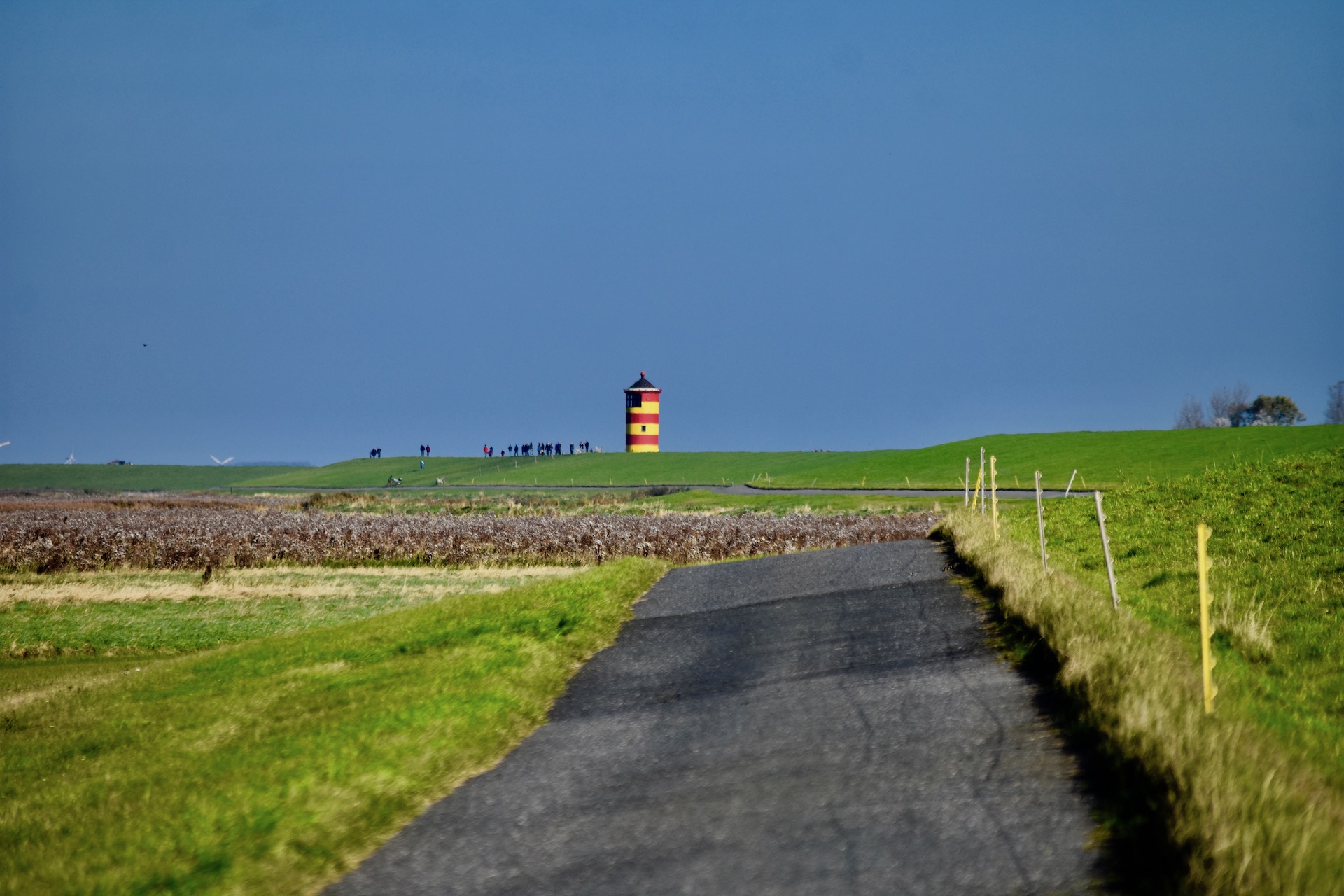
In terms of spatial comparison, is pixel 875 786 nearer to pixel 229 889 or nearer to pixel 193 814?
pixel 229 889

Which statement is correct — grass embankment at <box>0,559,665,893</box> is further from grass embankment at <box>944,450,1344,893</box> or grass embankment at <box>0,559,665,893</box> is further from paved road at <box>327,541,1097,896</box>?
grass embankment at <box>944,450,1344,893</box>

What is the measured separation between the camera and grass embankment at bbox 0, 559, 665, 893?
7961 millimetres

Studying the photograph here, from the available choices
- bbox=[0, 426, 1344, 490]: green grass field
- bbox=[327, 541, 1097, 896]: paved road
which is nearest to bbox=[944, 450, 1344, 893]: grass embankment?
bbox=[327, 541, 1097, 896]: paved road

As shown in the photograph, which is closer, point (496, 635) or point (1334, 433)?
point (496, 635)

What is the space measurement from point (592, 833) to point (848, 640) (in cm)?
686

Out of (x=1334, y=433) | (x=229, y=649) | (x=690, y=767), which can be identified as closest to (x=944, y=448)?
(x=1334, y=433)

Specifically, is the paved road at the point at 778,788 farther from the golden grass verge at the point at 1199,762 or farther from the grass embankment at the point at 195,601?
the grass embankment at the point at 195,601

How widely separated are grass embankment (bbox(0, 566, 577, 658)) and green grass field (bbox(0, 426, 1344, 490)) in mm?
22055

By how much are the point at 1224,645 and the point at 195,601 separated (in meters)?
24.5

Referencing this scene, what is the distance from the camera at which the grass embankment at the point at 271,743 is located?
7.96 m

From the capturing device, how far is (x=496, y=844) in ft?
26.5

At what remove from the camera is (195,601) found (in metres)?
29.0

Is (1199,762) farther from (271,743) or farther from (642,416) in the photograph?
(642,416)

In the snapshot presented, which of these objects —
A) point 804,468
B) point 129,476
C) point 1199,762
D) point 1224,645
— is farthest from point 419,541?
point 129,476
